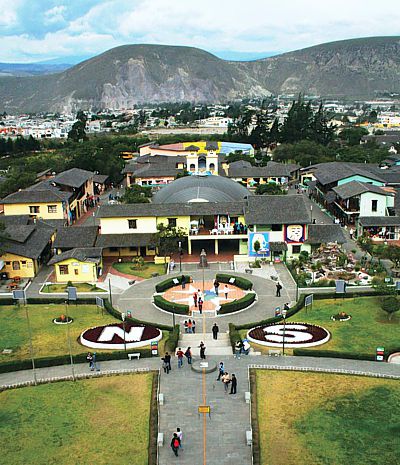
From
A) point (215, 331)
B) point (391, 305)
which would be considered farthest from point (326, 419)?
point (391, 305)

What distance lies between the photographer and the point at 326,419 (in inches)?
1075

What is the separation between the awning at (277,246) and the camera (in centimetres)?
→ 5584

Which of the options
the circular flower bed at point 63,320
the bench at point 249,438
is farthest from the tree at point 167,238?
the bench at point 249,438

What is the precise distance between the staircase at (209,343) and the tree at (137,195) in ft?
120

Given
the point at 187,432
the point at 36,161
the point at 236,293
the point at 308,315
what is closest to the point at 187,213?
the point at 236,293

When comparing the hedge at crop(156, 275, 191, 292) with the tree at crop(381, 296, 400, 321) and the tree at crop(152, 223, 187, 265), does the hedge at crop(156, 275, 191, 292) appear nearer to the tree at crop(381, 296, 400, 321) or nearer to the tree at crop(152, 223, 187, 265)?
the tree at crop(152, 223, 187, 265)

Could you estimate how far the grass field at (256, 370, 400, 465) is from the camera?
80.1 feet

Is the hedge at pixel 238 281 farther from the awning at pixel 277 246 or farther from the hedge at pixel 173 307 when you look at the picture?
the hedge at pixel 173 307

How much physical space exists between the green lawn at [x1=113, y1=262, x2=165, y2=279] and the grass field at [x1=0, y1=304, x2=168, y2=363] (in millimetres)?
8935

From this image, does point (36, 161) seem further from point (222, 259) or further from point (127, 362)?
point (127, 362)

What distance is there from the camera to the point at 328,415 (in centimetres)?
2769

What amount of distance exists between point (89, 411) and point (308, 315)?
64.6 feet

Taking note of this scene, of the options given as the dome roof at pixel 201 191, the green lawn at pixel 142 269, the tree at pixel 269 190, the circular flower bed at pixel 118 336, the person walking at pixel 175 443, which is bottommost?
the green lawn at pixel 142 269

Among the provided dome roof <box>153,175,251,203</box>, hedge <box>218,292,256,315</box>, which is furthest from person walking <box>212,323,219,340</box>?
dome roof <box>153,175,251,203</box>
